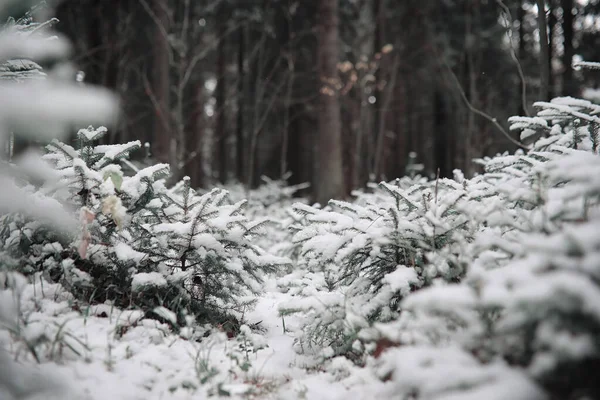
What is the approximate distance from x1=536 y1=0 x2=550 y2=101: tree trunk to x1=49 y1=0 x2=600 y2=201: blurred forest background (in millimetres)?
17

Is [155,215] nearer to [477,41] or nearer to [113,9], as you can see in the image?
[113,9]

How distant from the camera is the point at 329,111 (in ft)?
29.7

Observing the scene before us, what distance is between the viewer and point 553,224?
6.78 ft

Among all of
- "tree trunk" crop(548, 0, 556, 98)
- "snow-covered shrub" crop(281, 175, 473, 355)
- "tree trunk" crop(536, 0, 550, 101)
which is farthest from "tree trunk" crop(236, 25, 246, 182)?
"snow-covered shrub" crop(281, 175, 473, 355)

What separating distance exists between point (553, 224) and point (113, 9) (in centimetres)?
1049

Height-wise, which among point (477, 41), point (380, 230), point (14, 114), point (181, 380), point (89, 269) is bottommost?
point (181, 380)

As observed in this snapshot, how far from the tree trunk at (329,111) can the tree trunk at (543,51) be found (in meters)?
4.59

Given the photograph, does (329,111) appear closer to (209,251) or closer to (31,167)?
(209,251)

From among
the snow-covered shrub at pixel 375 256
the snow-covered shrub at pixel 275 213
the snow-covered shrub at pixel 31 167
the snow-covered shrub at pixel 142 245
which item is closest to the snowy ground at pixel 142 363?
the snow-covered shrub at pixel 31 167

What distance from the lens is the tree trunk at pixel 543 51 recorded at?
4652 mm

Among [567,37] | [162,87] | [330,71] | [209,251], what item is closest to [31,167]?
[209,251]

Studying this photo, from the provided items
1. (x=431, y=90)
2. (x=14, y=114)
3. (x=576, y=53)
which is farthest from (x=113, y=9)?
(x=431, y=90)

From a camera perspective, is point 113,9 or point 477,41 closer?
point 113,9

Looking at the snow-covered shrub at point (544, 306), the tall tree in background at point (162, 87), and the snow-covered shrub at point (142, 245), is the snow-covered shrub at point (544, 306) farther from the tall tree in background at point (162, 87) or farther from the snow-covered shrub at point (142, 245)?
the tall tree in background at point (162, 87)
